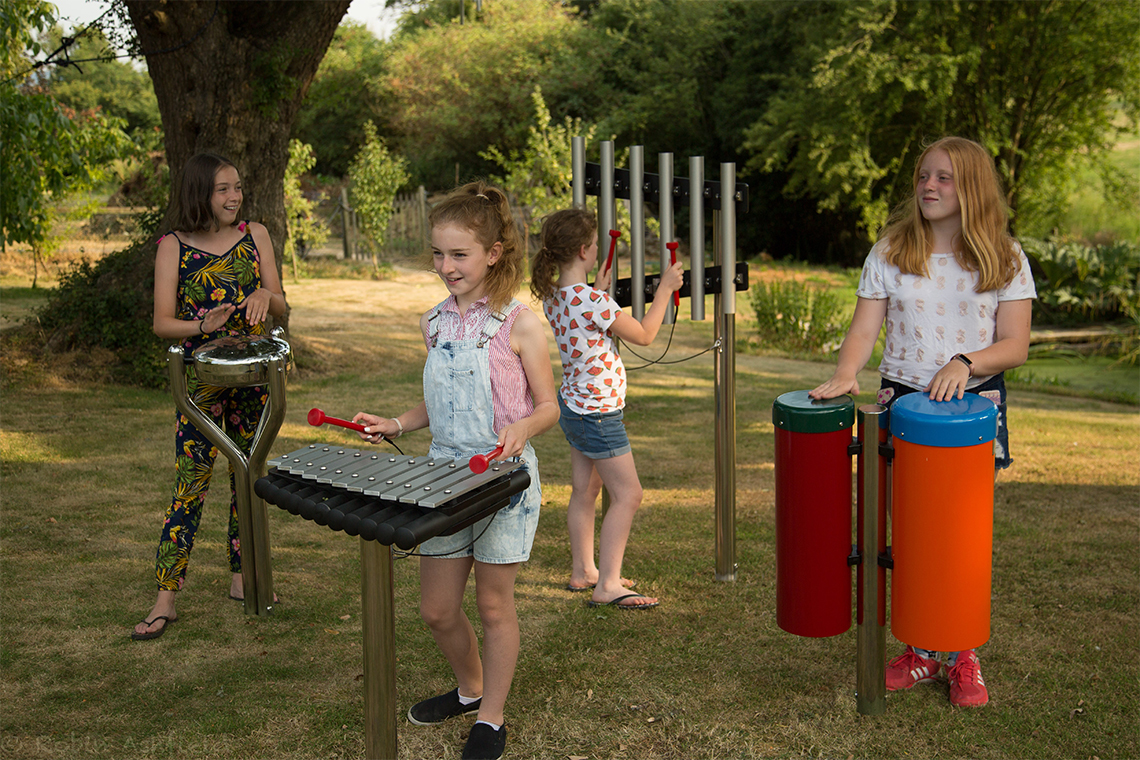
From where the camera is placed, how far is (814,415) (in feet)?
9.14

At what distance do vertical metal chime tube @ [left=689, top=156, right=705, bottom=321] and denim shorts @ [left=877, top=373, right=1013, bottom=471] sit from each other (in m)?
1.12

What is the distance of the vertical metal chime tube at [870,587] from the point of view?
282 centimetres

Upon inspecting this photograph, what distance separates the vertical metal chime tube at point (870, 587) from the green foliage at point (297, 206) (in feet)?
48.0

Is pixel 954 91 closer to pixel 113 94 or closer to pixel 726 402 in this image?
pixel 726 402

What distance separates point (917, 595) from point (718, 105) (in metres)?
23.4

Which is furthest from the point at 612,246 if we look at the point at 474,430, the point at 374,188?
the point at 374,188

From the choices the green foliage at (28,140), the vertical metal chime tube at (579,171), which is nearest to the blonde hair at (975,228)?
the vertical metal chime tube at (579,171)

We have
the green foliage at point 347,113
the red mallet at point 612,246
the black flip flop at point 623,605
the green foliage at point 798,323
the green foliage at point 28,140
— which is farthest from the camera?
the green foliage at point 347,113

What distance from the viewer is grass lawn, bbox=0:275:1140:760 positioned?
2.91 meters

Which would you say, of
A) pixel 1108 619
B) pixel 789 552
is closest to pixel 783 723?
pixel 789 552

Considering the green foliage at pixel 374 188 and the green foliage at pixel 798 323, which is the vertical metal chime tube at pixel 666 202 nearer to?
the green foliage at pixel 798 323

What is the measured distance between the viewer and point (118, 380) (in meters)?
7.79

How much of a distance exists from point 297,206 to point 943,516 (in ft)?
53.3

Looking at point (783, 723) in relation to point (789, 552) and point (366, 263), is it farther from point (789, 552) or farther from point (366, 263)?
point (366, 263)
